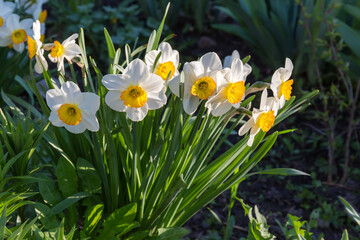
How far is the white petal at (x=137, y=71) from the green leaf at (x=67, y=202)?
0.46 metres

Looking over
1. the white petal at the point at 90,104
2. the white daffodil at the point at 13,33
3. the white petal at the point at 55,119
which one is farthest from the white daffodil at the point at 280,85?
the white daffodil at the point at 13,33

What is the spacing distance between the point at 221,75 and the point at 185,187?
432 mm

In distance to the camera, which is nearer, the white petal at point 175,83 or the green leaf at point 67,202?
the white petal at point 175,83

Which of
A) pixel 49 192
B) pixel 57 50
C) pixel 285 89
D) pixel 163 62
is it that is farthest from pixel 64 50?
pixel 285 89

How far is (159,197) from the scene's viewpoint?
1617mm

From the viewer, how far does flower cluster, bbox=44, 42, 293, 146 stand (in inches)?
49.8

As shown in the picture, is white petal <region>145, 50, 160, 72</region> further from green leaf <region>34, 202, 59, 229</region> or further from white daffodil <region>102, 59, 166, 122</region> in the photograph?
green leaf <region>34, 202, 59, 229</region>

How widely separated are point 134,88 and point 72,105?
0.18 metres

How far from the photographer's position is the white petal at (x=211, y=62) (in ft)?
4.20

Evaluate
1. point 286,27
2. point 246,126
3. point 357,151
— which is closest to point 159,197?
point 246,126

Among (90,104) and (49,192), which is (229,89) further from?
(49,192)

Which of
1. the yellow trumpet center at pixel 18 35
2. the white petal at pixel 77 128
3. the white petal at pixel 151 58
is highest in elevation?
the white petal at pixel 151 58

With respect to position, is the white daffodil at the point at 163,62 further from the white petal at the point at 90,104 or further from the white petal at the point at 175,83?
the white petal at the point at 90,104

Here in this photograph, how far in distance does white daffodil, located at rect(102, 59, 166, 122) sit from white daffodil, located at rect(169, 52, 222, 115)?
5 cm
